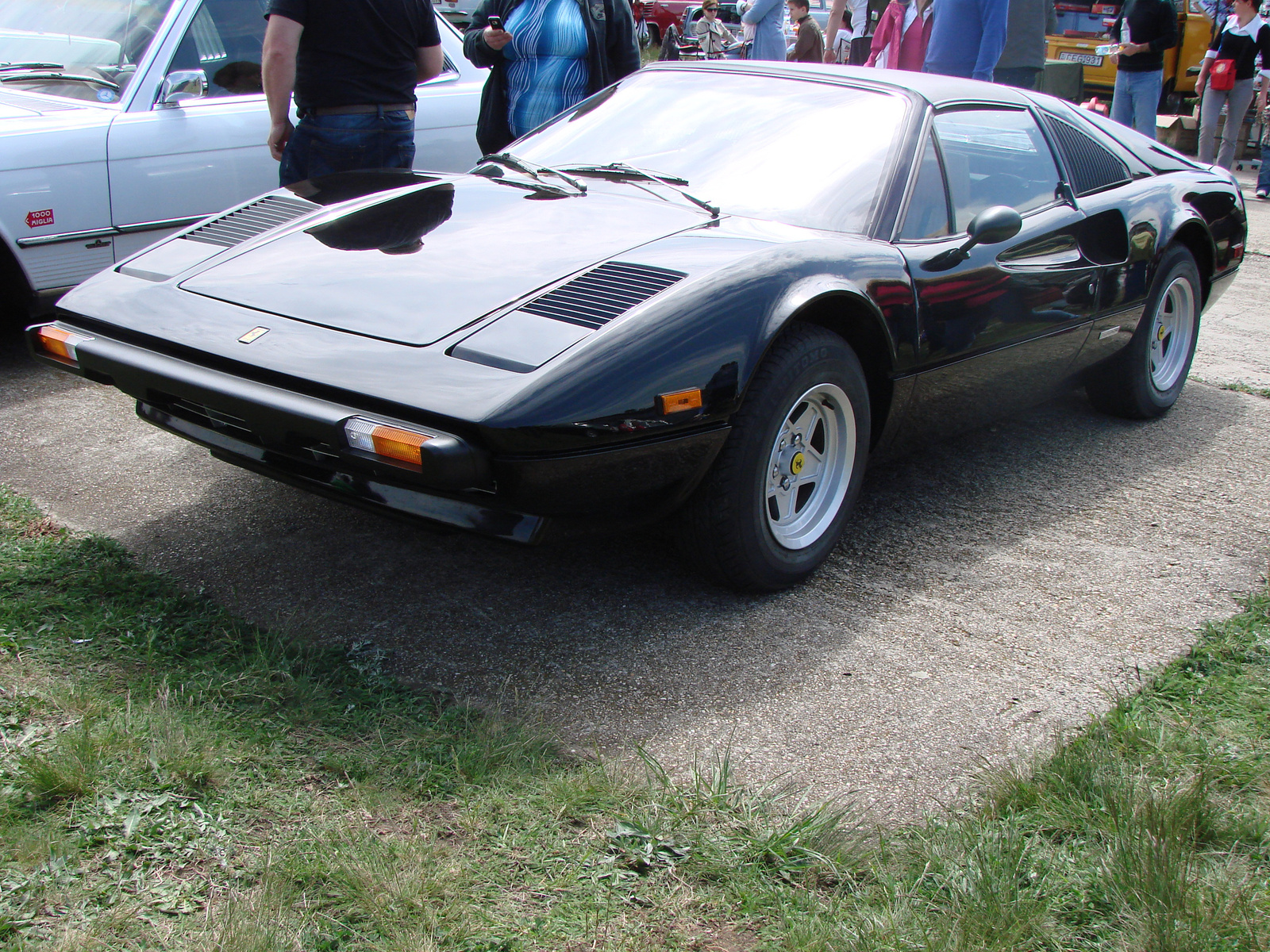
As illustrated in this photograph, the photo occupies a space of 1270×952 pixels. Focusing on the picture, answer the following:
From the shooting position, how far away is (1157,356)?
440 cm

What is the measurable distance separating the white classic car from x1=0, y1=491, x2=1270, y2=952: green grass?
2456 mm

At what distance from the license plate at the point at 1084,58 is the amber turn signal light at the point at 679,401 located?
1430cm

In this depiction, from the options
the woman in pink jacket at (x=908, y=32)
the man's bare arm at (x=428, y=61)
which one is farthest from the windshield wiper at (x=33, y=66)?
the woman in pink jacket at (x=908, y=32)

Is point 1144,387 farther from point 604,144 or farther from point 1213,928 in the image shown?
point 1213,928

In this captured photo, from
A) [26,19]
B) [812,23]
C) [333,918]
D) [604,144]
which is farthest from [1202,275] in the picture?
[812,23]

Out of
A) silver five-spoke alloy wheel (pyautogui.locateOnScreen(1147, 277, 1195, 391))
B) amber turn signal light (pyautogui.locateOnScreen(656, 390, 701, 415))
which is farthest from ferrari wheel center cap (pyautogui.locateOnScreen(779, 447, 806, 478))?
silver five-spoke alloy wheel (pyautogui.locateOnScreen(1147, 277, 1195, 391))

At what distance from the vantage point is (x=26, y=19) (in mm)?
5105

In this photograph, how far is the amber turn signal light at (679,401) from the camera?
233 cm

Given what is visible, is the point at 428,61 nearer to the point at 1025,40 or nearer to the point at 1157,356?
the point at 1157,356

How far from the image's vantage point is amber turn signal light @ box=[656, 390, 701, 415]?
2.33 meters

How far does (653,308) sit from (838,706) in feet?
3.03

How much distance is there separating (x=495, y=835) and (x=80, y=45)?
4345 mm

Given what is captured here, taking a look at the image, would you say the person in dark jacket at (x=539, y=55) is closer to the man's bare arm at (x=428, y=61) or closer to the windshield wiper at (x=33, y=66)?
the man's bare arm at (x=428, y=61)

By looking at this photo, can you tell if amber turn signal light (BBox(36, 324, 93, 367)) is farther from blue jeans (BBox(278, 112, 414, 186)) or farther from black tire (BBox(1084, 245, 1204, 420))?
black tire (BBox(1084, 245, 1204, 420))
